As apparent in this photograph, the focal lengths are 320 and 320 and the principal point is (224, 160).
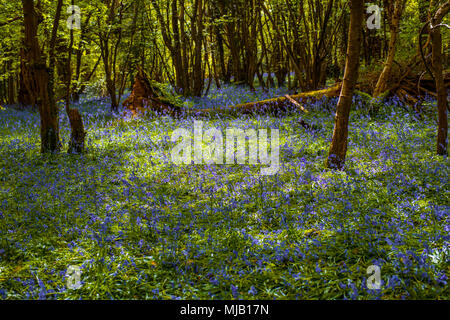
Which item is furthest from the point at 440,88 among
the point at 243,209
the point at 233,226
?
the point at 233,226

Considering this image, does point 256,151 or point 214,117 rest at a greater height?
point 214,117

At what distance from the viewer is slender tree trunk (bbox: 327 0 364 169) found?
19.5 ft

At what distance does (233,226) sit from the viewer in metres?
4.52

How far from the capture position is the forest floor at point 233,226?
3.24m

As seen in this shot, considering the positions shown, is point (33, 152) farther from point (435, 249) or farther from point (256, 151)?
point (435, 249)

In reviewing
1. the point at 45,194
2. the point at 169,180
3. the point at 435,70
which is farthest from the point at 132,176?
the point at 435,70

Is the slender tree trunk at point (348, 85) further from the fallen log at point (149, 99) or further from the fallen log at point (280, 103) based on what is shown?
the fallen log at point (149, 99)

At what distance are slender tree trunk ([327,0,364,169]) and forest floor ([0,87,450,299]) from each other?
0.96 feet

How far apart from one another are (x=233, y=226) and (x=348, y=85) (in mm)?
3751

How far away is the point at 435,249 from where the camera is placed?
332 cm

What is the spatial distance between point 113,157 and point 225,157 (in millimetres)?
3088

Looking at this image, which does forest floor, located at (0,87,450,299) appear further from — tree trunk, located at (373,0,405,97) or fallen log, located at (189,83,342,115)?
fallen log, located at (189,83,342,115)

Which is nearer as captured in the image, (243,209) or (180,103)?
(243,209)

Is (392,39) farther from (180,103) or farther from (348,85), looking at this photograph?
(180,103)
